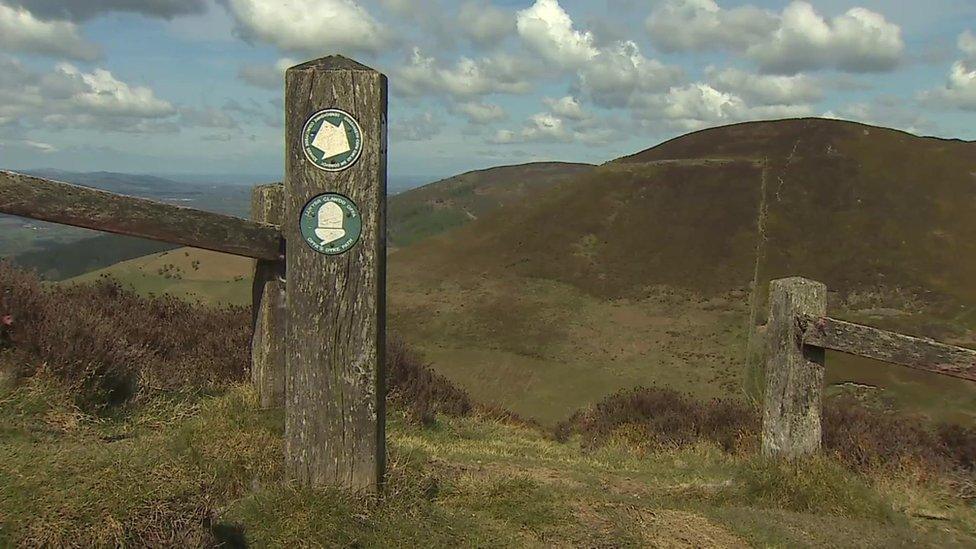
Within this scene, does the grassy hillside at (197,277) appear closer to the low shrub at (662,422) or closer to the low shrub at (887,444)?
the low shrub at (662,422)

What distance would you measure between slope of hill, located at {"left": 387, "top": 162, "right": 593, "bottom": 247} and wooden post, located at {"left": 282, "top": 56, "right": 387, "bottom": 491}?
104 m

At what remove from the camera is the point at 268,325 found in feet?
15.4

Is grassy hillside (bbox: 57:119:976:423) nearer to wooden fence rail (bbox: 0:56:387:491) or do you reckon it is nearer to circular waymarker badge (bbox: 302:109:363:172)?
wooden fence rail (bbox: 0:56:387:491)

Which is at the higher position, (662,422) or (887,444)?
(887,444)

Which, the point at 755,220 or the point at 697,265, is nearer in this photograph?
the point at 697,265

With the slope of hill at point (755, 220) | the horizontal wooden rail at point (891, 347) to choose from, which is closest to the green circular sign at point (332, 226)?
the horizontal wooden rail at point (891, 347)

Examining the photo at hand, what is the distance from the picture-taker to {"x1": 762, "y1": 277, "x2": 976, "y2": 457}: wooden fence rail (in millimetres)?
5059

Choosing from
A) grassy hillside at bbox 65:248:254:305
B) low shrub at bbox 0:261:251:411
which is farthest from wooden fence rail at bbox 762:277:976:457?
grassy hillside at bbox 65:248:254:305

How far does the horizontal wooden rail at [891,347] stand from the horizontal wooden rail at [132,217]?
3.59 m

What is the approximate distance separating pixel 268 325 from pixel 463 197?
134928 mm

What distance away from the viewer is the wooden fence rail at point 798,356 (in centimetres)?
506

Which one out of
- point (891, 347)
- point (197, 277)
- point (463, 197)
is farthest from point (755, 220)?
point (463, 197)

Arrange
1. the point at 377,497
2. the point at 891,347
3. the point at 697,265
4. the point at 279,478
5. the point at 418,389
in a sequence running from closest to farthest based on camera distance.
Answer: the point at 377,497 < the point at 279,478 < the point at 891,347 < the point at 418,389 < the point at 697,265

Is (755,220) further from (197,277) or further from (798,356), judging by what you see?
(798,356)
